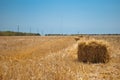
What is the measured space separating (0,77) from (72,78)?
100 inches

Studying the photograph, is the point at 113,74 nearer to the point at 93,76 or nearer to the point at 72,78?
the point at 93,76

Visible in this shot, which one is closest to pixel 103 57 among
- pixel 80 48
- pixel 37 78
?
pixel 80 48

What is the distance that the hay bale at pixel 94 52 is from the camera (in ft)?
51.3

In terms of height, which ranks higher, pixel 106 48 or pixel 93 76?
pixel 106 48

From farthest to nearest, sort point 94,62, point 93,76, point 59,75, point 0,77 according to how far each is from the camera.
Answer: point 94,62 → point 93,76 → point 59,75 → point 0,77

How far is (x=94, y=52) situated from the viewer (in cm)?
1582

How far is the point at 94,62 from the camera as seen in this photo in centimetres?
1553

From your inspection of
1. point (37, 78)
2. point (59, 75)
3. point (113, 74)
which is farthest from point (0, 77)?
point (113, 74)

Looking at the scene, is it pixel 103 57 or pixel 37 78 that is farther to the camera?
pixel 103 57

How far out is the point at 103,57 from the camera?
51.3 ft

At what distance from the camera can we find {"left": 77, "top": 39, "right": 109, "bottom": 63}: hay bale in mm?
15648

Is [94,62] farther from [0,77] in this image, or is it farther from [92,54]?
[0,77]

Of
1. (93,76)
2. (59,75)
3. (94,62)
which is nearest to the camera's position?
(59,75)

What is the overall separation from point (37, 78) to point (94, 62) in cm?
773
